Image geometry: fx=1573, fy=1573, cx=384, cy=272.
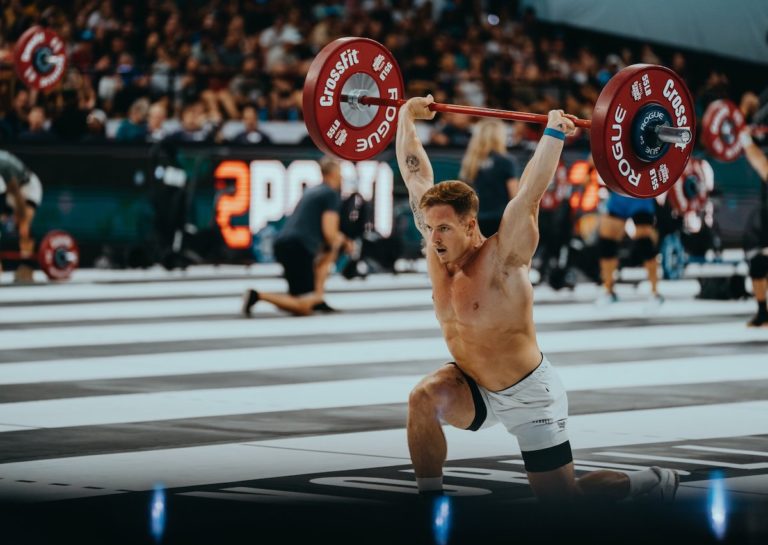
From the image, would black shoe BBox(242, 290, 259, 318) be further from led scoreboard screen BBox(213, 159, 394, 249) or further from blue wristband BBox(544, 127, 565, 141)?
blue wristband BBox(544, 127, 565, 141)

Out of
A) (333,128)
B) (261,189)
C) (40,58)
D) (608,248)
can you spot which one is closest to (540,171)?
(333,128)

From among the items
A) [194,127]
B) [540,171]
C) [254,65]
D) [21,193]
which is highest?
[254,65]

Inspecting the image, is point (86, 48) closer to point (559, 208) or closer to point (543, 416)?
point (559, 208)

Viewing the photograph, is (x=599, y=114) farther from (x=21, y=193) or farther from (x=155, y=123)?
(x=155, y=123)

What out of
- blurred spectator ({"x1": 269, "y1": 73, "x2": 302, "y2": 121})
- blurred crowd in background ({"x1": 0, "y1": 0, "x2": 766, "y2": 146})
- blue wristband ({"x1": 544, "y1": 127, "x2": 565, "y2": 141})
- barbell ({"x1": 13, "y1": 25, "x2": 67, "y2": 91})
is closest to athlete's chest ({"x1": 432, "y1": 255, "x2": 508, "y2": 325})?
blue wristband ({"x1": 544, "y1": 127, "x2": 565, "y2": 141})

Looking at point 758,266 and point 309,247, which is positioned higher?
point 309,247

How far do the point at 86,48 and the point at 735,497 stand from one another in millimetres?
16362

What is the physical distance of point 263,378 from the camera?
34.0ft

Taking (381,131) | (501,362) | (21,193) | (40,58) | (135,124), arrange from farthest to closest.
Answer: (135,124) → (40,58) → (21,193) → (381,131) → (501,362)

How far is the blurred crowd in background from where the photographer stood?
19844 mm

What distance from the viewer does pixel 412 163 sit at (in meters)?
6.90

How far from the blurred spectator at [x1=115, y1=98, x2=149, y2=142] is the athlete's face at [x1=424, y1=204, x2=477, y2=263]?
13885 mm

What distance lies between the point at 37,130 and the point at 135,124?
4.13 ft

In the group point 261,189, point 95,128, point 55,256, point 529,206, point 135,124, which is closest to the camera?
point 529,206
